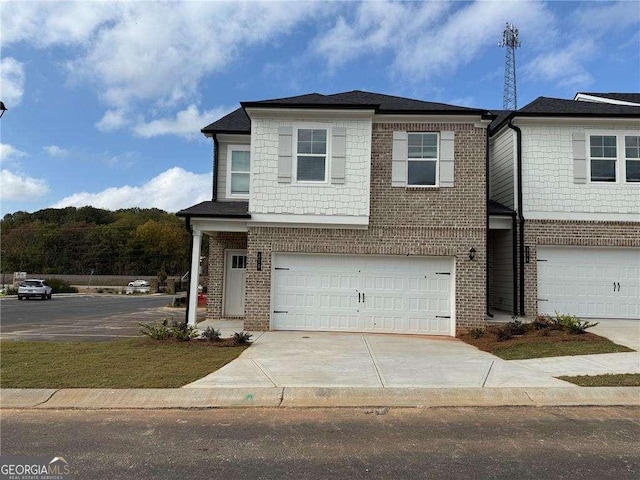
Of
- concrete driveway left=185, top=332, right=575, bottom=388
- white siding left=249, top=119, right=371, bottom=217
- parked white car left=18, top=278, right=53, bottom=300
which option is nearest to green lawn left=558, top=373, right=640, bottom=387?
concrete driveway left=185, top=332, right=575, bottom=388

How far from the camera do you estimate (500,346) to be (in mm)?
10391

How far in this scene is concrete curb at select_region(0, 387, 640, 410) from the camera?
6621 millimetres

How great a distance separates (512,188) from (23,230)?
81563 mm

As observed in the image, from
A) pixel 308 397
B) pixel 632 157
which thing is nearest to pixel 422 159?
pixel 632 157

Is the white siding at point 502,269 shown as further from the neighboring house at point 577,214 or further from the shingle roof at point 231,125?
the shingle roof at point 231,125

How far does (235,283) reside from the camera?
1551 cm

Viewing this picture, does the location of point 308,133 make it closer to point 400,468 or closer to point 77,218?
point 400,468

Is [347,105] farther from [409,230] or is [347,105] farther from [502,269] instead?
[502,269]

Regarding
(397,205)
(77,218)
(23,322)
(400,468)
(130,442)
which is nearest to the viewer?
(400,468)

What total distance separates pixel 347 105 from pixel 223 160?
4860 millimetres

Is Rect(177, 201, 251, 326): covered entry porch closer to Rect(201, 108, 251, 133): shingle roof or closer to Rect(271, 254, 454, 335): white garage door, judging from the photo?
A: Rect(201, 108, 251, 133): shingle roof

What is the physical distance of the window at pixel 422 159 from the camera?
13.0m

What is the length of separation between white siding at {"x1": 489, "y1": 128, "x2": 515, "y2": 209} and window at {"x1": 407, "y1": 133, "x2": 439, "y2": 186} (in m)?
3.13

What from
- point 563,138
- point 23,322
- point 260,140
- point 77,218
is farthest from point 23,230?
point 563,138
